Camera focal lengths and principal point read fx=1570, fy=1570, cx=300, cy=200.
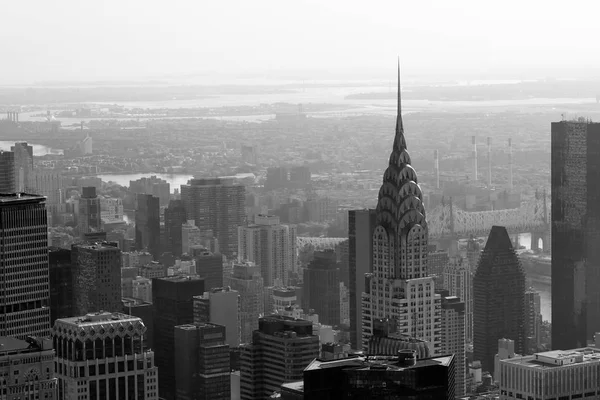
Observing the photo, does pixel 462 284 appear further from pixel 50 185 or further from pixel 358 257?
pixel 50 185

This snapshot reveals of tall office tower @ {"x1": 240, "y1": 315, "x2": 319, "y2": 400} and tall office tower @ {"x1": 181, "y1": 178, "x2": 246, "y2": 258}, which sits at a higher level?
tall office tower @ {"x1": 181, "y1": 178, "x2": 246, "y2": 258}

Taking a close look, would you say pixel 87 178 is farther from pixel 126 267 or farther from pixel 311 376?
pixel 311 376

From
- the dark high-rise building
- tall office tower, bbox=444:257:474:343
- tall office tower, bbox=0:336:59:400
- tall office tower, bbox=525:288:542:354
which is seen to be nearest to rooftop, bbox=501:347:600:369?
tall office tower, bbox=0:336:59:400

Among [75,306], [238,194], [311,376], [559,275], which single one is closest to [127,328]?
[75,306]

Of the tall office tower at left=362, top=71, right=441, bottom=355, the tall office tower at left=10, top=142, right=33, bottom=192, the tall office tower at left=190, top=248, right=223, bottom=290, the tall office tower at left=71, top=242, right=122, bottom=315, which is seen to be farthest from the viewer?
the tall office tower at left=190, top=248, right=223, bottom=290

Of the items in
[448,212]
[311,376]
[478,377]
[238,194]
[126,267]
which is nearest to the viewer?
[311,376]

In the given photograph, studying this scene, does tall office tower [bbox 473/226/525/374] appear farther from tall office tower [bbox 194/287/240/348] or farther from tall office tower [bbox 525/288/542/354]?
tall office tower [bbox 194/287/240/348]

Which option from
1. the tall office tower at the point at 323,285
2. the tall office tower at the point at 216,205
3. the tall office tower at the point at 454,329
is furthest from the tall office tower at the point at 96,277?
the tall office tower at the point at 216,205

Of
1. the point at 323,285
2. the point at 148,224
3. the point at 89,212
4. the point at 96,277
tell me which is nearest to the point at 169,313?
the point at 96,277
